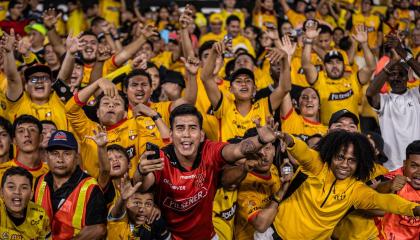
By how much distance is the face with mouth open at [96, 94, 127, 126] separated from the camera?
903 centimetres

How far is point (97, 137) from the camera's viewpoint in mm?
7363

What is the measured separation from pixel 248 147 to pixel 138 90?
313 cm

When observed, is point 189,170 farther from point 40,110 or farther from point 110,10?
point 110,10

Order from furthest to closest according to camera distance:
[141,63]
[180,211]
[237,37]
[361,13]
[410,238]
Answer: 1. [361,13]
2. [237,37]
3. [141,63]
4. [410,238]
5. [180,211]

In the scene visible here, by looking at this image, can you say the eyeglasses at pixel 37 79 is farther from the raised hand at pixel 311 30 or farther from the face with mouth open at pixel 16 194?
the raised hand at pixel 311 30

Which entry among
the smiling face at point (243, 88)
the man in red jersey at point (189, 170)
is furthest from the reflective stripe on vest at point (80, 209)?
the smiling face at point (243, 88)

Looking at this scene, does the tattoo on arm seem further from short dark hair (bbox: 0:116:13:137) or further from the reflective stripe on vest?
short dark hair (bbox: 0:116:13:137)

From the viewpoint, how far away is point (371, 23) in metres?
16.5

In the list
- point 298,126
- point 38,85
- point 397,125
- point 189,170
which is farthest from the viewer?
point 397,125

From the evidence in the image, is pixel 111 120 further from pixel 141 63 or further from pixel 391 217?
pixel 391 217

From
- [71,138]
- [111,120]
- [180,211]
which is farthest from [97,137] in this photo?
[111,120]

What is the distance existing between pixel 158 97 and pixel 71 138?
3.69 m

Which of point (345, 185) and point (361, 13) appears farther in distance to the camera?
point (361, 13)

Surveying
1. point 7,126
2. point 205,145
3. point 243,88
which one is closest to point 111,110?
point 7,126
